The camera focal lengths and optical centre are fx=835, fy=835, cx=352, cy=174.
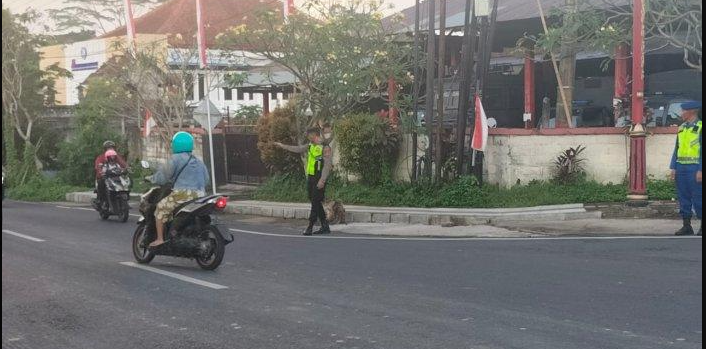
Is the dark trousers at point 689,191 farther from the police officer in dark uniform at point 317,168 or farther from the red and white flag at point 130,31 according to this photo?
the red and white flag at point 130,31

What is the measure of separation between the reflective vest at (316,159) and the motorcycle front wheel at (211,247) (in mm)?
4065

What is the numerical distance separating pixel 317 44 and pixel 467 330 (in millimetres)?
11932

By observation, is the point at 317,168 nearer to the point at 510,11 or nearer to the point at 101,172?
the point at 101,172

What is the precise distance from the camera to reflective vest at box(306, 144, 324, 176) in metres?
13.0

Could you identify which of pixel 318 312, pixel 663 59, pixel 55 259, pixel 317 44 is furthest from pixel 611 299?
pixel 663 59

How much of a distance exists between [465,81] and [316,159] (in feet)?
14.1

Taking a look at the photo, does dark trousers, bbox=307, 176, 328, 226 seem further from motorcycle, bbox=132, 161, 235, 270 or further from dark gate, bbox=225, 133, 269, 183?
dark gate, bbox=225, 133, 269, 183

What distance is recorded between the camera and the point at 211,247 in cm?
918

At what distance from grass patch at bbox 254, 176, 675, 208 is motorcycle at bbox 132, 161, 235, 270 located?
23.4 ft

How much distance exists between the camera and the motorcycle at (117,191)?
16062 millimetres

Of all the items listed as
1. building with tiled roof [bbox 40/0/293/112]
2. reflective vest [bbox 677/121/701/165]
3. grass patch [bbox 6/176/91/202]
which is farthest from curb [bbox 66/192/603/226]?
building with tiled roof [bbox 40/0/293/112]

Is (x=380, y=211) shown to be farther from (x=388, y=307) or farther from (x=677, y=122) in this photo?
(x=388, y=307)

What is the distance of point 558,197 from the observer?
48.5ft

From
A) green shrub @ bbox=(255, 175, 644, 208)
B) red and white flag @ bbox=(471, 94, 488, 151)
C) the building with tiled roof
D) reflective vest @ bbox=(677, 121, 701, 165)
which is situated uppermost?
the building with tiled roof
